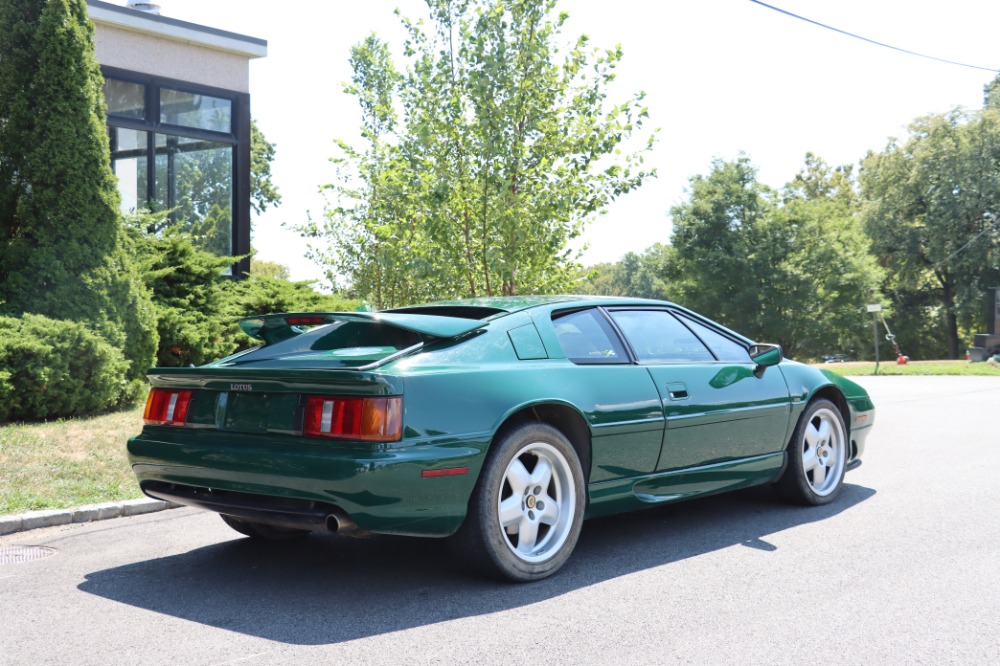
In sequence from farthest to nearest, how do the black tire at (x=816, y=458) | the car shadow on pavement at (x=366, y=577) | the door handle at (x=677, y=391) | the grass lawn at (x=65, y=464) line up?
the grass lawn at (x=65, y=464) < the black tire at (x=816, y=458) < the door handle at (x=677, y=391) < the car shadow on pavement at (x=366, y=577)

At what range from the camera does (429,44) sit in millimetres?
13922

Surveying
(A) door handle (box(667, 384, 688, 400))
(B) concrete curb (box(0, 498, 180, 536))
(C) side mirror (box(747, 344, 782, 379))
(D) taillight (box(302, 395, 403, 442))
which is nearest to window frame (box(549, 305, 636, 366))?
(A) door handle (box(667, 384, 688, 400))

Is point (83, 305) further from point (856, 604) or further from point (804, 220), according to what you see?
point (804, 220)

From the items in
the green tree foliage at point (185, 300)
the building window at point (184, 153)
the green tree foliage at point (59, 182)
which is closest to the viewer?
the green tree foliage at point (59, 182)

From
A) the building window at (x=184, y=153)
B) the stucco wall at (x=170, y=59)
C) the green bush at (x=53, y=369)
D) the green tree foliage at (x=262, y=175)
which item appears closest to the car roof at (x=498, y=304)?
the green bush at (x=53, y=369)

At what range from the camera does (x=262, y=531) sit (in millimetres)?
5656

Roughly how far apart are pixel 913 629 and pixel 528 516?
1.75 metres

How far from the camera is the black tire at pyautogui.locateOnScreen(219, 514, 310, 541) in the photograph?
5.60 meters

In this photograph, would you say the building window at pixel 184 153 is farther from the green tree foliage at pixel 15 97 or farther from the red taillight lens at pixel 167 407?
the red taillight lens at pixel 167 407

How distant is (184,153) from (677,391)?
41.0 feet

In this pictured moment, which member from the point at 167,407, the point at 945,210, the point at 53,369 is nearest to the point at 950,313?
the point at 945,210

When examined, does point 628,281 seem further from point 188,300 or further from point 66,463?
point 66,463

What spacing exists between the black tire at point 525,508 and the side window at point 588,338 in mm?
573

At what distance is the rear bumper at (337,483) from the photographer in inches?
166
